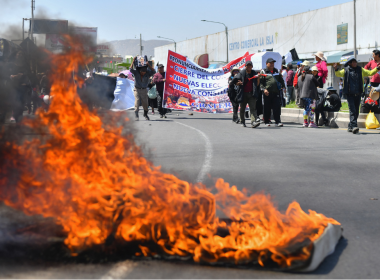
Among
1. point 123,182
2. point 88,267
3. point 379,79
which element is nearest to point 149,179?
point 123,182

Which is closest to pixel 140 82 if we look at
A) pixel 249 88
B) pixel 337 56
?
pixel 249 88

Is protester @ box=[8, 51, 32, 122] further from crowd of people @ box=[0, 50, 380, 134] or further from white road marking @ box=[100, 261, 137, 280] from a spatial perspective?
crowd of people @ box=[0, 50, 380, 134]

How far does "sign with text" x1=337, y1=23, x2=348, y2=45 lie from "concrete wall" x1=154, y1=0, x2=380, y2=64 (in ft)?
1.08

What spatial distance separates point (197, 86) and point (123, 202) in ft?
54.1

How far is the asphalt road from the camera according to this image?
130 inches

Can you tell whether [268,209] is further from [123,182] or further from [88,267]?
[88,267]

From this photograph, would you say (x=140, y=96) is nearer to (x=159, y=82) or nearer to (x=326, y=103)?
(x=159, y=82)

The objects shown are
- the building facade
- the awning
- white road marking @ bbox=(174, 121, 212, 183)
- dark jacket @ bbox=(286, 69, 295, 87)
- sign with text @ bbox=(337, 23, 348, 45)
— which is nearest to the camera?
white road marking @ bbox=(174, 121, 212, 183)

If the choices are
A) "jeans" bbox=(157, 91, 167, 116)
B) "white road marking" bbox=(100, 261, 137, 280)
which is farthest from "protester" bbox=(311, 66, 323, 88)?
"white road marking" bbox=(100, 261, 137, 280)

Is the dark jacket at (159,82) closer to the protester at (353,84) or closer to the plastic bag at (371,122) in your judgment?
the protester at (353,84)

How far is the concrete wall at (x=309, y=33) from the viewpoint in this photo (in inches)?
1444

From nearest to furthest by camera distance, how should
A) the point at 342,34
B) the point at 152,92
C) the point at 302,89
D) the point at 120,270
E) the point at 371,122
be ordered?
the point at 120,270 < the point at 371,122 < the point at 302,89 < the point at 152,92 < the point at 342,34

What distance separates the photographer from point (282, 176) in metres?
6.84

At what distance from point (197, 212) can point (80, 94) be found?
1.70 metres
